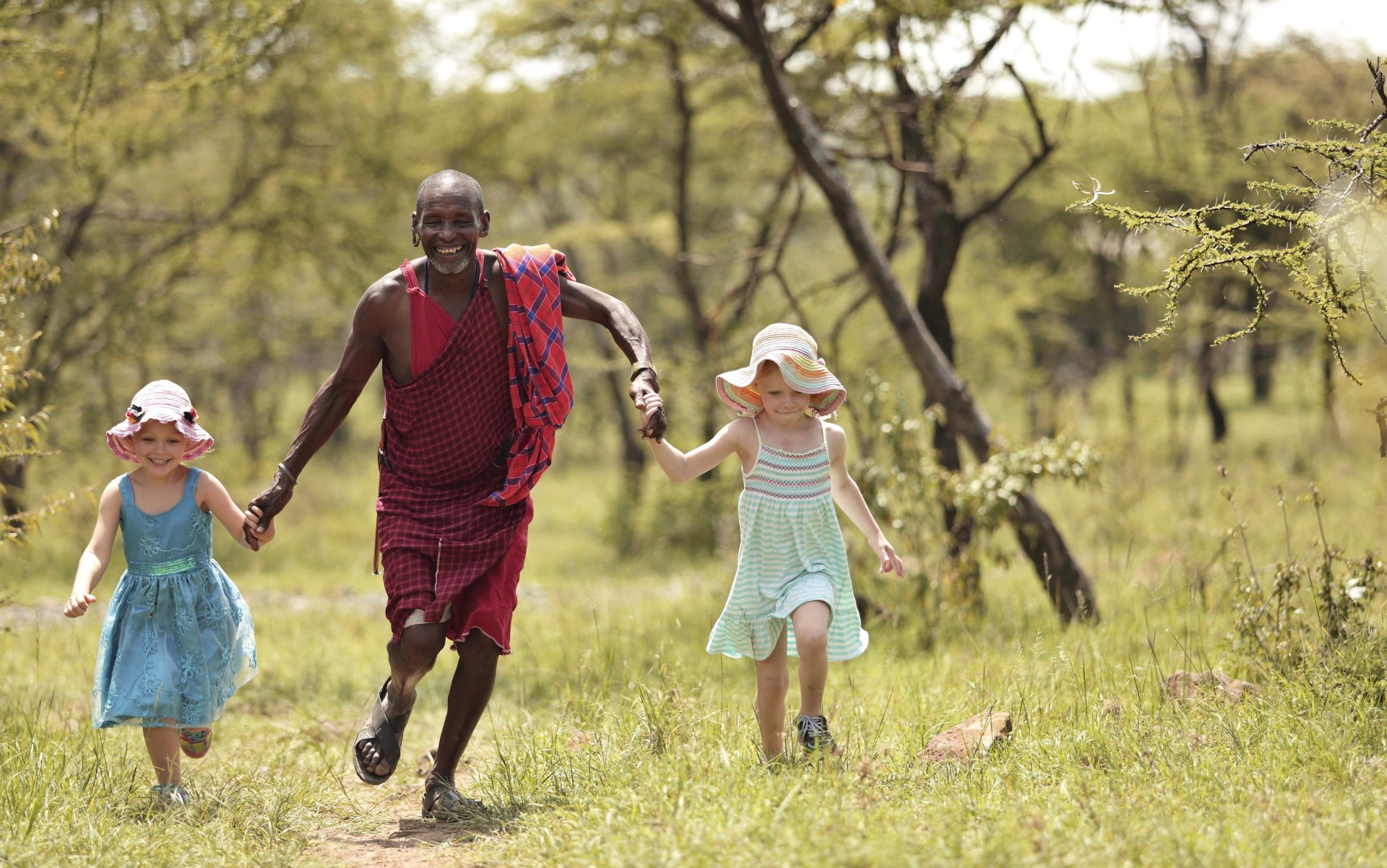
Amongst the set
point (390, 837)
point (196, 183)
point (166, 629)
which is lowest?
point (390, 837)

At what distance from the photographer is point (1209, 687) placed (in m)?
4.35

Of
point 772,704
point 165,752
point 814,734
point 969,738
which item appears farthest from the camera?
point 165,752

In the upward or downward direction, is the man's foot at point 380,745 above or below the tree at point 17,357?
below

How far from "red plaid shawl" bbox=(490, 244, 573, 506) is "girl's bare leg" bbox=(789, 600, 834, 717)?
38.8 inches

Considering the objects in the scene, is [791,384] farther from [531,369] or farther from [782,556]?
[531,369]

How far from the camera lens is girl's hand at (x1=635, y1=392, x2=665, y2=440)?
366cm

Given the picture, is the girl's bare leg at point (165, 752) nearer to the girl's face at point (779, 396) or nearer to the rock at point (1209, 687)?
the girl's face at point (779, 396)

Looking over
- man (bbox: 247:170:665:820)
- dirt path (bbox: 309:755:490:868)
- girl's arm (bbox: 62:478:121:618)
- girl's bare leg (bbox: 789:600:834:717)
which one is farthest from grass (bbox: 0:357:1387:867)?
girl's arm (bbox: 62:478:121:618)

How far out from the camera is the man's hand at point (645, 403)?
12.0ft

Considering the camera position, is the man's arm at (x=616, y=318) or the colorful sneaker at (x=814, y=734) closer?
the colorful sneaker at (x=814, y=734)

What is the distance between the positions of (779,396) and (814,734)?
1.03 metres

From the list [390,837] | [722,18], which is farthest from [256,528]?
[722,18]

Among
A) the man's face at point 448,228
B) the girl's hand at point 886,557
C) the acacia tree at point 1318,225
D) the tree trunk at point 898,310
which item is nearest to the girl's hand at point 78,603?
the man's face at point 448,228

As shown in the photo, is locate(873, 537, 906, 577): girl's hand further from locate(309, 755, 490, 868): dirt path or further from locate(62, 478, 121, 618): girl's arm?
locate(62, 478, 121, 618): girl's arm
